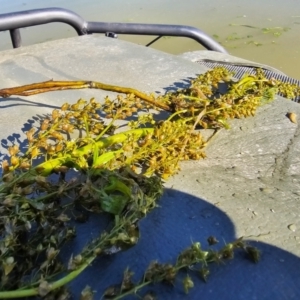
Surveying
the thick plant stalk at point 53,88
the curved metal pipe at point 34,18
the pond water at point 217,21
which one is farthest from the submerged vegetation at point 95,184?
the pond water at point 217,21

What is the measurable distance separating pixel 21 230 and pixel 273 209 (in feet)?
1.83

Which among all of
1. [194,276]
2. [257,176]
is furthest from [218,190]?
[194,276]

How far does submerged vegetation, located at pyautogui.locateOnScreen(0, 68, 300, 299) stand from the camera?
2.52 feet

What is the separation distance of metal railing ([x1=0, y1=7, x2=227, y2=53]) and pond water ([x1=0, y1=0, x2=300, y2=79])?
7.80ft

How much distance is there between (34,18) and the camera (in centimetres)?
215

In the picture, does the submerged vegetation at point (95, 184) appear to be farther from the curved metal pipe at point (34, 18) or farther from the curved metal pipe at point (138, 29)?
the curved metal pipe at point (138, 29)

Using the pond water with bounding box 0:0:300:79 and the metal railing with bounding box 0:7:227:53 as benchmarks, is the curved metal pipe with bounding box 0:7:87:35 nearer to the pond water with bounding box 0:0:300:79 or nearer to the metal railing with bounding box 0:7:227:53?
the metal railing with bounding box 0:7:227:53

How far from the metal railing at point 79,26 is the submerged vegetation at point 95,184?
89cm

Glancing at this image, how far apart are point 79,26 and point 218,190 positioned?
1.61m

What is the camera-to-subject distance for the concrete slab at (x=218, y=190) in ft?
2.82

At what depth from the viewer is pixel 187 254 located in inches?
32.2

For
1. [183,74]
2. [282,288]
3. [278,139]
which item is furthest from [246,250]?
[183,74]

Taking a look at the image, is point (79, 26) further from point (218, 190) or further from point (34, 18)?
point (218, 190)

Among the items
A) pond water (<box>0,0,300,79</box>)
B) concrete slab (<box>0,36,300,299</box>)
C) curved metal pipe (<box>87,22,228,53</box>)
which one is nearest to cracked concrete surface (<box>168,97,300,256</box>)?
concrete slab (<box>0,36,300,299</box>)
